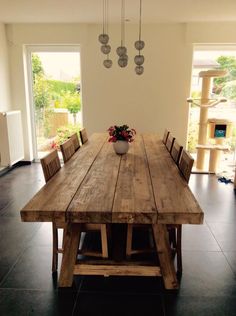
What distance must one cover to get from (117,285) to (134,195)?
72 cm

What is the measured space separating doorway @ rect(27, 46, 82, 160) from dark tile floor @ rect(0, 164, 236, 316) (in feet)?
8.54

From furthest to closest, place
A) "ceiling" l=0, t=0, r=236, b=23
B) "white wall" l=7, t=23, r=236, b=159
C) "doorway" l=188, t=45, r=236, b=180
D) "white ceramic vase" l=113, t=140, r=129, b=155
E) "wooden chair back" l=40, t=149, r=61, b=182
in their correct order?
"doorway" l=188, t=45, r=236, b=180, "white wall" l=7, t=23, r=236, b=159, "ceiling" l=0, t=0, r=236, b=23, "white ceramic vase" l=113, t=140, r=129, b=155, "wooden chair back" l=40, t=149, r=61, b=182

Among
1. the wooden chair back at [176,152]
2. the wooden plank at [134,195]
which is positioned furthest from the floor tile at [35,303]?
the wooden chair back at [176,152]

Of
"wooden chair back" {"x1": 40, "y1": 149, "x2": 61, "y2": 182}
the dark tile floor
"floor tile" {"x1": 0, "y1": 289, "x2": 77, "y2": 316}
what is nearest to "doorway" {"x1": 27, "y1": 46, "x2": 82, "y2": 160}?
the dark tile floor

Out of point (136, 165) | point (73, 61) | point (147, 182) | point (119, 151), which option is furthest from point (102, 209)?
point (73, 61)

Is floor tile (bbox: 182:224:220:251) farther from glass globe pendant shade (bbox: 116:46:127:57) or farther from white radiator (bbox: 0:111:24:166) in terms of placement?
white radiator (bbox: 0:111:24:166)

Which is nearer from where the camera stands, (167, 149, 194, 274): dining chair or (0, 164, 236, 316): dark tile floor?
(0, 164, 236, 316): dark tile floor

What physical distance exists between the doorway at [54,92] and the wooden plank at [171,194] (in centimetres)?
275

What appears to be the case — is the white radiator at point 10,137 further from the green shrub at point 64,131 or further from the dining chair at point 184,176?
the dining chair at point 184,176

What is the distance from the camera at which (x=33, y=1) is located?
10.6 feet

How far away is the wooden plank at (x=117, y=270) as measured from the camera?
1830mm

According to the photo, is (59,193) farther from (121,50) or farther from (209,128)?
(209,128)

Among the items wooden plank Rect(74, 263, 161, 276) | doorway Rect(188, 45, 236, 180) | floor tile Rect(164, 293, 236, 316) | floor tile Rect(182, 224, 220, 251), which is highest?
doorway Rect(188, 45, 236, 180)

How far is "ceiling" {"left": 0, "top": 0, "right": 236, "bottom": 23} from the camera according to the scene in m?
3.27
